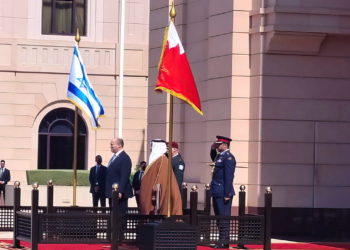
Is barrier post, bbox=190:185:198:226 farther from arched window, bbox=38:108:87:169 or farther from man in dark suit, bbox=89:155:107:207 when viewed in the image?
arched window, bbox=38:108:87:169

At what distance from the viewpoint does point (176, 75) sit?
66.6 feet

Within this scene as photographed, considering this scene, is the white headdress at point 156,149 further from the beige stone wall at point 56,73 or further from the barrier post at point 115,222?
the beige stone wall at point 56,73

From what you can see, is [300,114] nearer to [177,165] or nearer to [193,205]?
[177,165]

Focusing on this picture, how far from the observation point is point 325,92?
2628cm

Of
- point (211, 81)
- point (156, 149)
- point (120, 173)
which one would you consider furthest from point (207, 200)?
point (211, 81)

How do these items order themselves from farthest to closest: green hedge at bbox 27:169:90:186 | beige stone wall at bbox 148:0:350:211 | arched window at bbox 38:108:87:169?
arched window at bbox 38:108:87:169 < green hedge at bbox 27:169:90:186 < beige stone wall at bbox 148:0:350:211

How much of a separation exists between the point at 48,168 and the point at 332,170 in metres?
26.9

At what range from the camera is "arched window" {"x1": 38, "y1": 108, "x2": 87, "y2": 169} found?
5166 cm

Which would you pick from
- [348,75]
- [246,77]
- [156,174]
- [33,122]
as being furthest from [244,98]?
[33,122]

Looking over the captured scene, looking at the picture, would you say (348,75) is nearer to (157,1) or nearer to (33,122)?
(157,1)

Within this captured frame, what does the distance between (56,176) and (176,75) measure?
91.0ft

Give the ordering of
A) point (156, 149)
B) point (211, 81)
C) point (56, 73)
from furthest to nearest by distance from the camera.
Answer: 1. point (56, 73)
2. point (211, 81)
3. point (156, 149)

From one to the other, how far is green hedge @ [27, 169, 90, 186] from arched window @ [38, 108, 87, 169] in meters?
3.54

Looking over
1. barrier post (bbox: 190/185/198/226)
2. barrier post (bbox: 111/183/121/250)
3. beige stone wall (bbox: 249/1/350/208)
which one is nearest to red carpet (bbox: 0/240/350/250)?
barrier post (bbox: 111/183/121/250)
